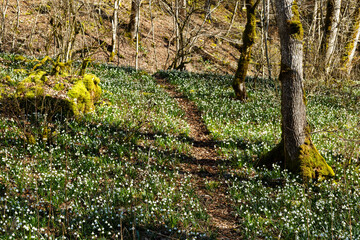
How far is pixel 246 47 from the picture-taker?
1172cm

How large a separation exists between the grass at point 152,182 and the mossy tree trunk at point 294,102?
0.33 metres

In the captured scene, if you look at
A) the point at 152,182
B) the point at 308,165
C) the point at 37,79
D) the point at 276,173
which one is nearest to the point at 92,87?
the point at 37,79

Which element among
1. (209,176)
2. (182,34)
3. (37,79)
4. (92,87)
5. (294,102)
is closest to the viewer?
(294,102)

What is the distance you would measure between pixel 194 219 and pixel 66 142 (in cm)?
410

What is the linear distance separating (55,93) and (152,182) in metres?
4.83

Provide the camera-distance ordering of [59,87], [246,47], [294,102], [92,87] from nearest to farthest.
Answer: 1. [294,102]
2. [59,87]
3. [92,87]
4. [246,47]

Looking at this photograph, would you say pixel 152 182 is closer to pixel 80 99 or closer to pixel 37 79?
pixel 80 99

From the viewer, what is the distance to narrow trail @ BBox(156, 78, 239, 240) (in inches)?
193

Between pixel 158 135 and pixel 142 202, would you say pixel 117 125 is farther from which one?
pixel 142 202

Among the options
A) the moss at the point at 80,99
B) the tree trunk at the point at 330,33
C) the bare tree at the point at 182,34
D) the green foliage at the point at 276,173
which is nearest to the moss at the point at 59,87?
the moss at the point at 80,99

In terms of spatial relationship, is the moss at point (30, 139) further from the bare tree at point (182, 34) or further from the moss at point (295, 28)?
the bare tree at point (182, 34)

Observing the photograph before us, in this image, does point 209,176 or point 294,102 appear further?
point 209,176

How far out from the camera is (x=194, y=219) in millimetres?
4754

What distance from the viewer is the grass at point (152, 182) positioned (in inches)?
175
